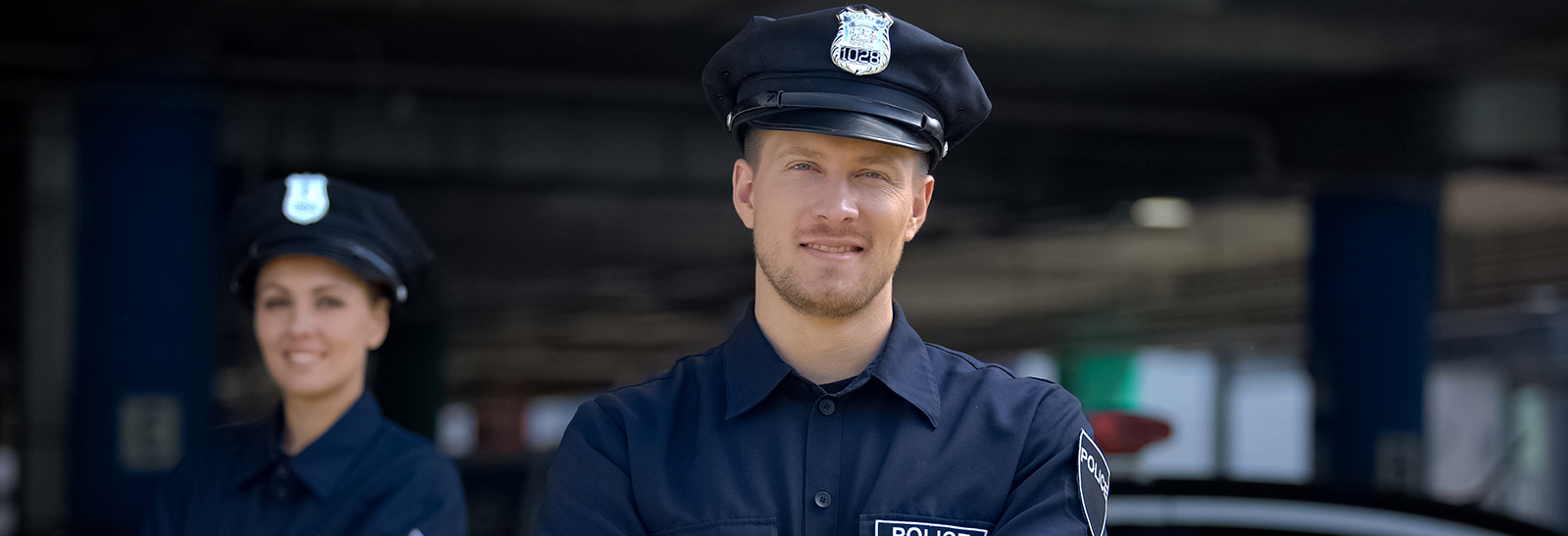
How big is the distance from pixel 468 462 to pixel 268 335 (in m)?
3.09

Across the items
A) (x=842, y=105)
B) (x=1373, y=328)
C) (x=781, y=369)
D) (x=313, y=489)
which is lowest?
(x=313, y=489)

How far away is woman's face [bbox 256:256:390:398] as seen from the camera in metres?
2.29

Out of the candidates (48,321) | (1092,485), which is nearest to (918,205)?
(1092,485)

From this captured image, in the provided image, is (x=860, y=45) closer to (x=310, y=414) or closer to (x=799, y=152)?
(x=799, y=152)

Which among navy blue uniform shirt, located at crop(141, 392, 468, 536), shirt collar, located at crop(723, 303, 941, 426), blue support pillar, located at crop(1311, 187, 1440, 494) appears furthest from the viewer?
blue support pillar, located at crop(1311, 187, 1440, 494)

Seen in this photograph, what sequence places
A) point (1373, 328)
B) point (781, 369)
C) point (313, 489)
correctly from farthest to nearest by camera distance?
point (1373, 328)
point (313, 489)
point (781, 369)

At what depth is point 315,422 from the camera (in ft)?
7.57

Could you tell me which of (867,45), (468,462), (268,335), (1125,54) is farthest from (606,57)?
(867,45)

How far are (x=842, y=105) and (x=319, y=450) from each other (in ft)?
3.67

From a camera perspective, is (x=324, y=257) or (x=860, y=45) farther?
(x=324, y=257)

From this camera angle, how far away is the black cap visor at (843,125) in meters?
1.68

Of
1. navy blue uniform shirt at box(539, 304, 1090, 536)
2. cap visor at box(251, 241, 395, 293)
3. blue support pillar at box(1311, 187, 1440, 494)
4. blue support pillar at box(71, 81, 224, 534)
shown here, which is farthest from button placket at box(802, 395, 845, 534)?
blue support pillar at box(1311, 187, 1440, 494)

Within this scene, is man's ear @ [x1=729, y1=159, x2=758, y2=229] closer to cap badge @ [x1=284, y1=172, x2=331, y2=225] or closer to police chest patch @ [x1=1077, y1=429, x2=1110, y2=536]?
police chest patch @ [x1=1077, y1=429, x2=1110, y2=536]

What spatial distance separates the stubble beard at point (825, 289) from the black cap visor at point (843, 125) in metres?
0.13
